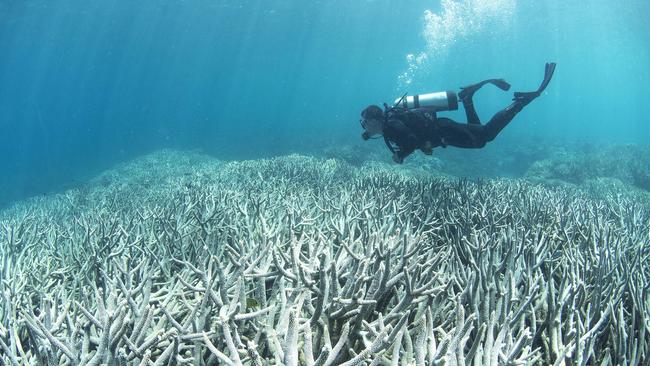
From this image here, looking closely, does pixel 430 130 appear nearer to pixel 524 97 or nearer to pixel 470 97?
pixel 470 97

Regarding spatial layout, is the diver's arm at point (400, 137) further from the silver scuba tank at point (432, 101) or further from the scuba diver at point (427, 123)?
the silver scuba tank at point (432, 101)

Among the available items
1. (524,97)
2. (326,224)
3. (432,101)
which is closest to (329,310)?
(326,224)

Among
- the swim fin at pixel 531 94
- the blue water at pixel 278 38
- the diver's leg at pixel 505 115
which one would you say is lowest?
the diver's leg at pixel 505 115

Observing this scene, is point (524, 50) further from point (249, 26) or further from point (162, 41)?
point (162, 41)

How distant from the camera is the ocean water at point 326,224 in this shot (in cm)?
181

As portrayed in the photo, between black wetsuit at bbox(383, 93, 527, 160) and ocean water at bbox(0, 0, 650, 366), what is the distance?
89cm

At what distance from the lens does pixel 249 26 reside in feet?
166

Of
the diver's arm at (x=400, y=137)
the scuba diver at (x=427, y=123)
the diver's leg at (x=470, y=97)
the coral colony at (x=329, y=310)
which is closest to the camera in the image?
the coral colony at (x=329, y=310)

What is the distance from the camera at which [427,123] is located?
7.34 metres

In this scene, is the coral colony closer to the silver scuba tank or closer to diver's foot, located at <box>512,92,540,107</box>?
the silver scuba tank

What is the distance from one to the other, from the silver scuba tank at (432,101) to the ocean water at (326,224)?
1593 millimetres

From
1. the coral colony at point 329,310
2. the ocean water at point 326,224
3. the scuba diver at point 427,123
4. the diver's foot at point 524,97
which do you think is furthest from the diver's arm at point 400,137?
the coral colony at point 329,310

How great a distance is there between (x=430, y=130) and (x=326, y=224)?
4295mm

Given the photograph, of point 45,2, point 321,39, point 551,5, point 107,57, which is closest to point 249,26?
point 321,39
